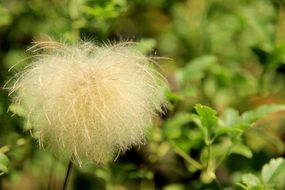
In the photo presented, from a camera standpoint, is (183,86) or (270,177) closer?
(270,177)

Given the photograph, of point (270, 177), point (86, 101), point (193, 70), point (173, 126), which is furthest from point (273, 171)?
point (86, 101)

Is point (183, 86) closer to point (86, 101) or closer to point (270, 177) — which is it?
point (270, 177)

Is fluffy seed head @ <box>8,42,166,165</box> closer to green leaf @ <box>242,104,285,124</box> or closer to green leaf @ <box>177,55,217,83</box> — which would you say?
green leaf @ <box>242,104,285,124</box>

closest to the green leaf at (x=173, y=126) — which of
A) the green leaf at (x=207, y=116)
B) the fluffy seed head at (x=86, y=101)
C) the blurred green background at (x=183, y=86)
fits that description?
the blurred green background at (x=183, y=86)

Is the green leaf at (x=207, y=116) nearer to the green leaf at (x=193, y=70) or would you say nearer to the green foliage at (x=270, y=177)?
the green foliage at (x=270, y=177)

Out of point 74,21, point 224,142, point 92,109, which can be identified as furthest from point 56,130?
point 224,142

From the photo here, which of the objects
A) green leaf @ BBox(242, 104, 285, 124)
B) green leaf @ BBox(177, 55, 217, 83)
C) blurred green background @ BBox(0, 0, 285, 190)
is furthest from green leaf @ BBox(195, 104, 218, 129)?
green leaf @ BBox(177, 55, 217, 83)

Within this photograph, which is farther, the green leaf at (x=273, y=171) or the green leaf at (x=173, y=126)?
the green leaf at (x=173, y=126)
